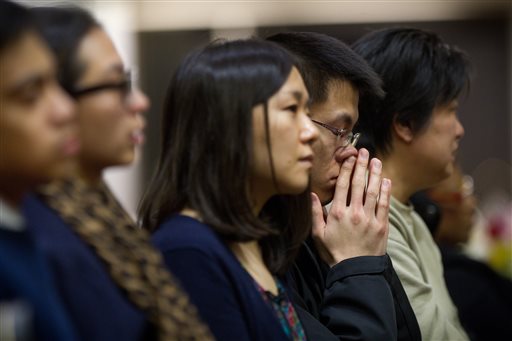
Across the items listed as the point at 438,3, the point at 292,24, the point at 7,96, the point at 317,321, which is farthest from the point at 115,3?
the point at 7,96

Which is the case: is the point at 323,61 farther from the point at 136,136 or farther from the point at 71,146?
the point at 71,146

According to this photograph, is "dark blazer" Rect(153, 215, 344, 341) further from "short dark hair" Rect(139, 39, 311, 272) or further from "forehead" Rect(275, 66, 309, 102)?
"forehead" Rect(275, 66, 309, 102)

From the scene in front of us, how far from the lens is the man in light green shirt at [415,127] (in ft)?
9.11

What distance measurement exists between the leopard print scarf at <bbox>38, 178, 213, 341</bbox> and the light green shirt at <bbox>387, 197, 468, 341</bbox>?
112 cm

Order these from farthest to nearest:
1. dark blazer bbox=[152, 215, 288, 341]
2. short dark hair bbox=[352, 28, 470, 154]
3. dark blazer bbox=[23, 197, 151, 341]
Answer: short dark hair bbox=[352, 28, 470, 154], dark blazer bbox=[152, 215, 288, 341], dark blazer bbox=[23, 197, 151, 341]

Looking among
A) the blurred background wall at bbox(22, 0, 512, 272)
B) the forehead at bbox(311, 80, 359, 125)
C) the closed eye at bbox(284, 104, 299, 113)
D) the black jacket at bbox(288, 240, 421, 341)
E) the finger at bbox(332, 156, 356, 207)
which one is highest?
the closed eye at bbox(284, 104, 299, 113)

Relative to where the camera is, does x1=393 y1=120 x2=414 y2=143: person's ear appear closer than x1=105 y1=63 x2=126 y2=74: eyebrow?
No

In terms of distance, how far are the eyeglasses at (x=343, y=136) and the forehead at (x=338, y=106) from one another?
2 cm

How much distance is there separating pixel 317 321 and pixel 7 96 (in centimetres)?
94

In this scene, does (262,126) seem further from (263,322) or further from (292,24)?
(292,24)

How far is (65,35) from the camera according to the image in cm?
170

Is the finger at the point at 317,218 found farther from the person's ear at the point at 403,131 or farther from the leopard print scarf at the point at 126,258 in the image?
the leopard print scarf at the point at 126,258

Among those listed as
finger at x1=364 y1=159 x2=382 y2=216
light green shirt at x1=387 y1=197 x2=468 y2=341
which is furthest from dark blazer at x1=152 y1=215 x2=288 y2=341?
light green shirt at x1=387 y1=197 x2=468 y2=341

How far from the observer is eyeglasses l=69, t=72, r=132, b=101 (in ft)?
5.52
